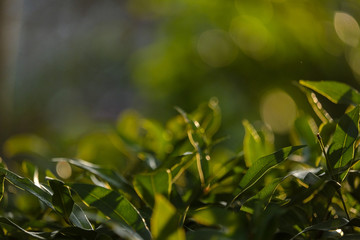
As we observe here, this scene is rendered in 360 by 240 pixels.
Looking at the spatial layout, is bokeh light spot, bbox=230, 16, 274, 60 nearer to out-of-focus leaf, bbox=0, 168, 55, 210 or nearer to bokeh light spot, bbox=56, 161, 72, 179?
bokeh light spot, bbox=56, 161, 72, 179

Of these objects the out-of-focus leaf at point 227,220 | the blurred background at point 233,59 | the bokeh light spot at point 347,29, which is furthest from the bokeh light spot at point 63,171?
the bokeh light spot at point 347,29

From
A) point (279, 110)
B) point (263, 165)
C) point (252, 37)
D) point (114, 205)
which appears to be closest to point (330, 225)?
point (263, 165)

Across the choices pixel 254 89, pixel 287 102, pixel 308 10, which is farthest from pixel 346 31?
pixel 254 89

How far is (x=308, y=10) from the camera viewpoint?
2164 mm

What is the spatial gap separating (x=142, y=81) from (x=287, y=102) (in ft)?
2.90

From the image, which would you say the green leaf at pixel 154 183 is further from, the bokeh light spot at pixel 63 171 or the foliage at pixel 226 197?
the bokeh light spot at pixel 63 171

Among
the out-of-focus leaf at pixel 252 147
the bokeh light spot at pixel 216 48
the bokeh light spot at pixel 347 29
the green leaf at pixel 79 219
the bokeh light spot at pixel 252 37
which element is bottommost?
the bokeh light spot at pixel 216 48

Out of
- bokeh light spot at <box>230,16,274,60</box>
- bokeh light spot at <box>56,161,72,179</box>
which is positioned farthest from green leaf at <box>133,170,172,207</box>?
bokeh light spot at <box>230,16,274,60</box>

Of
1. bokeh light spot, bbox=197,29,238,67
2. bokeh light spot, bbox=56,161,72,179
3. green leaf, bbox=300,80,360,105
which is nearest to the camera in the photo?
green leaf, bbox=300,80,360,105

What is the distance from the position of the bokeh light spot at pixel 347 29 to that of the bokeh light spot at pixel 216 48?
680 millimetres

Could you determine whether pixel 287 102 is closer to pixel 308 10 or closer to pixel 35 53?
pixel 308 10

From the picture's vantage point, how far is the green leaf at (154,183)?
50 cm

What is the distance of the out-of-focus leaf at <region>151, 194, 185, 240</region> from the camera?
1.10 feet

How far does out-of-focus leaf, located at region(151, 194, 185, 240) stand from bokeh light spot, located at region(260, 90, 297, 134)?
189cm
